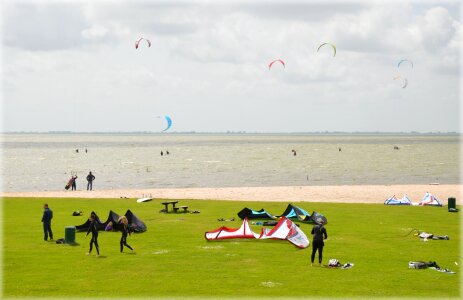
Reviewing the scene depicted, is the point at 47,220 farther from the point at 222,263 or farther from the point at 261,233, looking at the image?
the point at 261,233

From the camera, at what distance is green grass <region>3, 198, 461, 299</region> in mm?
19766

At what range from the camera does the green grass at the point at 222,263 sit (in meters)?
19.8

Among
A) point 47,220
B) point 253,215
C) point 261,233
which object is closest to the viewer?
point 47,220

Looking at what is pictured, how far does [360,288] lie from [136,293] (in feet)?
25.8

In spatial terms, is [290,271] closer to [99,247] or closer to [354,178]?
[99,247]

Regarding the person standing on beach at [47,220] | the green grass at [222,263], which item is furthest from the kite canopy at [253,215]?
the person standing on beach at [47,220]

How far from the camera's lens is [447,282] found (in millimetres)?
20766

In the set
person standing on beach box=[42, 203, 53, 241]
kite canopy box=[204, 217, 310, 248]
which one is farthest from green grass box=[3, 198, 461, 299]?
person standing on beach box=[42, 203, 53, 241]

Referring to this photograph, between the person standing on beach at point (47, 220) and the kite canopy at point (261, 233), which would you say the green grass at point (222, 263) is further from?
the person standing on beach at point (47, 220)

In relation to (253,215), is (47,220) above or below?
above

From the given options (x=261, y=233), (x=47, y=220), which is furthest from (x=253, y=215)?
(x=47, y=220)

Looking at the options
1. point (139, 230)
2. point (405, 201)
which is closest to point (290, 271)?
point (139, 230)

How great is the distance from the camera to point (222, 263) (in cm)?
2364

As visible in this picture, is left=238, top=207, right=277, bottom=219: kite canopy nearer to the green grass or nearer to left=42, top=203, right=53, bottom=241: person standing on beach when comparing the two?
the green grass
